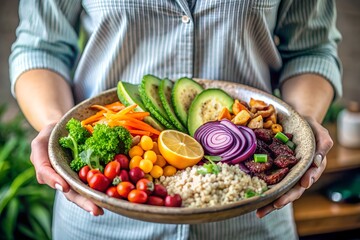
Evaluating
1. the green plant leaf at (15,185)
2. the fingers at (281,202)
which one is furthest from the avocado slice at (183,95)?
the green plant leaf at (15,185)

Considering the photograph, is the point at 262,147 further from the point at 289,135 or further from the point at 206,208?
the point at 206,208

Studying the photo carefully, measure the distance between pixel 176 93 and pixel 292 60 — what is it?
0.43 meters

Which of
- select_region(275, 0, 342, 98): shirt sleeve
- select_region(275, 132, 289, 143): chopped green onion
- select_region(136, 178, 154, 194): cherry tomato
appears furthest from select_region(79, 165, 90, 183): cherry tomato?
select_region(275, 0, 342, 98): shirt sleeve

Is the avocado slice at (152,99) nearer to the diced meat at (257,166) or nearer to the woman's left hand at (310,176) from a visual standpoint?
the diced meat at (257,166)

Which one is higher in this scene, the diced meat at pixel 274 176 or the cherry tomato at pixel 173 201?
the cherry tomato at pixel 173 201

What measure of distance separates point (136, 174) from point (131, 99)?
27cm

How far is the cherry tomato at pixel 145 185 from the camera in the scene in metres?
1.16

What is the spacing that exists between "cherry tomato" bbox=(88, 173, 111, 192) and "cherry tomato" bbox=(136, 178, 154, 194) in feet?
0.22

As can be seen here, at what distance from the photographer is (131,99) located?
4.65ft

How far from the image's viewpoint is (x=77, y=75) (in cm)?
166

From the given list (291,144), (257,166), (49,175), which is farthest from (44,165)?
(291,144)

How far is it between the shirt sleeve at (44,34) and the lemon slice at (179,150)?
1.59 ft

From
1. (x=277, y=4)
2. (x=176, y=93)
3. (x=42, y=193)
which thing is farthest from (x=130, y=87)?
(x=42, y=193)

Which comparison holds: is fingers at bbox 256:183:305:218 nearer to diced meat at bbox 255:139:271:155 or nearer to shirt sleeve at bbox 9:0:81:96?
diced meat at bbox 255:139:271:155
